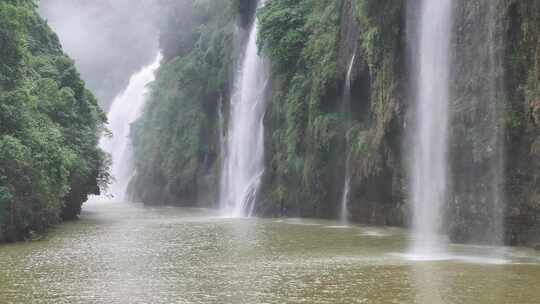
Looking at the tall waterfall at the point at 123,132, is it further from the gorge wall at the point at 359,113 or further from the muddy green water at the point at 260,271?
the muddy green water at the point at 260,271

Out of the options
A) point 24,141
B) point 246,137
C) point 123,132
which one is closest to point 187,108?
point 246,137

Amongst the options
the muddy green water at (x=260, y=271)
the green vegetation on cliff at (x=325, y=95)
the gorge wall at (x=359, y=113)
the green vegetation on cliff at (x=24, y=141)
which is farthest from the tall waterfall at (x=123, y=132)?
the muddy green water at (x=260, y=271)

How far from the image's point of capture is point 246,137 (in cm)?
3341

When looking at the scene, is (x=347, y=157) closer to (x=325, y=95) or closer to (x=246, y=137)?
(x=325, y=95)

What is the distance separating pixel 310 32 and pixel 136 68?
65732 millimetres

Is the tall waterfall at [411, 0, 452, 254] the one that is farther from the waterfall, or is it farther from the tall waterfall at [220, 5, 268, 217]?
the tall waterfall at [220, 5, 268, 217]

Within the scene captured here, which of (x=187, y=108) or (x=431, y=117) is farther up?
(x=187, y=108)

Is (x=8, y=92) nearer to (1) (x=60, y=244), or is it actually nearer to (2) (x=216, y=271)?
(1) (x=60, y=244)

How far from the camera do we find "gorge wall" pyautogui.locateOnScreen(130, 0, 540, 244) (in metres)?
14.4

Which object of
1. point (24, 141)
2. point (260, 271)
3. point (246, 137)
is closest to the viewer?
point (260, 271)

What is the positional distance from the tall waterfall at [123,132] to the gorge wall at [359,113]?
1524 cm

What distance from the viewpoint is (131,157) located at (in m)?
62.8

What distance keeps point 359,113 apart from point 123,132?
156ft

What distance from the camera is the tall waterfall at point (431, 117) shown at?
16375 mm
